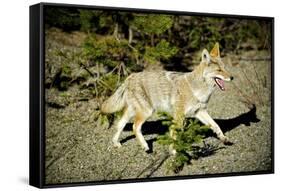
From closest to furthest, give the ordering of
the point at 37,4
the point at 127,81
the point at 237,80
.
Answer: the point at 37,4, the point at 127,81, the point at 237,80

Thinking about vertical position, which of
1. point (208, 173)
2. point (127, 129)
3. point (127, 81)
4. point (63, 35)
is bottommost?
point (208, 173)

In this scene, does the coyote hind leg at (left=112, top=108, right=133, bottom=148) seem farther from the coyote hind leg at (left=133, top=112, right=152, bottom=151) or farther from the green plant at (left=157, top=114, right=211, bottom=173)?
the green plant at (left=157, top=114, right=211, bottom=173)

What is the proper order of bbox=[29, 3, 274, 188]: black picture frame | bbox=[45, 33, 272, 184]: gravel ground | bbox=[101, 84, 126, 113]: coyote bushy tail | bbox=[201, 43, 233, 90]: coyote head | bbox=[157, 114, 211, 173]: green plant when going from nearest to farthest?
bbox=[29, 3, 274, 188]: black picture frame, bbox=[45, 33, 272, 184]: gravel ground, bbox=[101, 84, 126, 113]: coyote bushy tail, bbox=[157, 114, 211, 173]: green plant, bbox=[201, 43, 233, 90]: coyote head

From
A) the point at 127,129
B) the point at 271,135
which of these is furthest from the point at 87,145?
the point at 271,135

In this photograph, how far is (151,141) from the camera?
5.63 meters

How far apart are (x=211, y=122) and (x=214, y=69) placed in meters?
0.43

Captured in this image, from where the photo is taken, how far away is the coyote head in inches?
229

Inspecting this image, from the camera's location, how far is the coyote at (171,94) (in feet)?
18.2

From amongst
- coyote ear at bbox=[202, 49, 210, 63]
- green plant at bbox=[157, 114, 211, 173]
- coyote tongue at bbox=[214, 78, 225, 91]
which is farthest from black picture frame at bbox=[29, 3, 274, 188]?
coyote tongue at bbox=[214, 78, 225, 91]

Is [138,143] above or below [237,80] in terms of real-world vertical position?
below

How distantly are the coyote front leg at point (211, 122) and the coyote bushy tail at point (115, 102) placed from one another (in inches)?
26.5

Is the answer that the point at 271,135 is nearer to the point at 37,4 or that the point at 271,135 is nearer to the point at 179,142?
the point at 179,142

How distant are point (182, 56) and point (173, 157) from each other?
31.9 inches

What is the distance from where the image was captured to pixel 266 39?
243 inches
